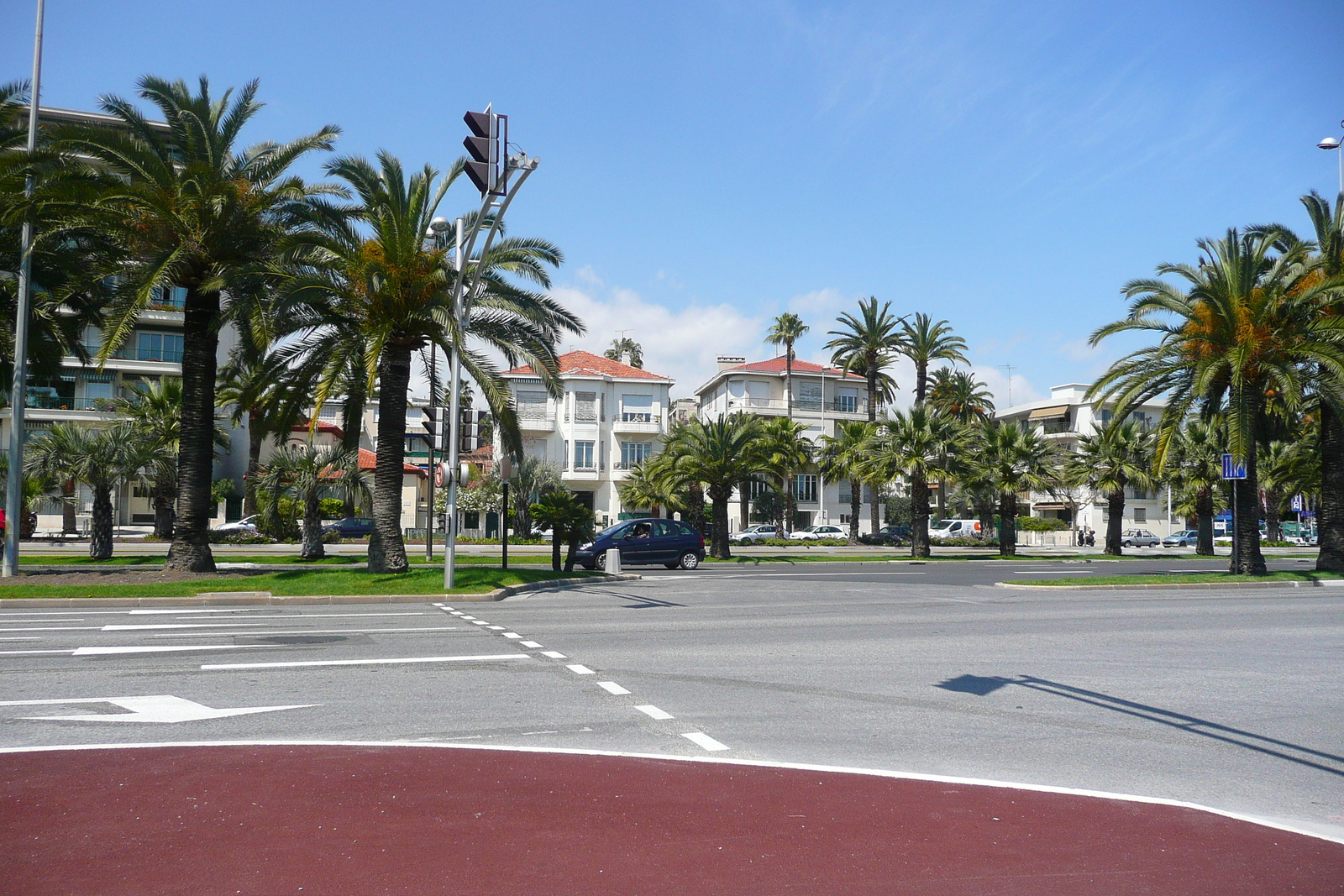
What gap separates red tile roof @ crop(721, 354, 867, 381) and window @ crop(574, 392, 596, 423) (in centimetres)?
1360

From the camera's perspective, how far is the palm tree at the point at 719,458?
38031 mm

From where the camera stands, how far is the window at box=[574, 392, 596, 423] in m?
63.7

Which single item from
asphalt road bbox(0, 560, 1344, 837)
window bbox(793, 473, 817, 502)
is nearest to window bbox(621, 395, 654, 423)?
window bbox(793, 473, 817, 502)

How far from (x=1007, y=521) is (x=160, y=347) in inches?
1824

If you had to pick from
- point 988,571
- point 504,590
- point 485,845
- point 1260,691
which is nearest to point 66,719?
point 485,845

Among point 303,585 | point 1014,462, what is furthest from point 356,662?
point 1014,462

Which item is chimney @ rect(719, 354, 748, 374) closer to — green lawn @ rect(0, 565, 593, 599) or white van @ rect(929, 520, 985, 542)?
white van @ rect(929, 520, 985, 542)

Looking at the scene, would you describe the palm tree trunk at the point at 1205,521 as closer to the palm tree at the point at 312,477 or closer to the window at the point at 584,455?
the window at the point at 584,455

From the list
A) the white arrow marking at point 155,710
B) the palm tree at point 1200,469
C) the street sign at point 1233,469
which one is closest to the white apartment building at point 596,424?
the palm tree at point 1200,469

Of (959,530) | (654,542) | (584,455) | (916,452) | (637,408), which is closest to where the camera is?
(654,542)

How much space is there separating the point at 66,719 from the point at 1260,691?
417 inches

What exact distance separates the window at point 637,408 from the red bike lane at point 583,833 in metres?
58.7

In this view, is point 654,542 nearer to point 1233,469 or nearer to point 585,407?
point 1233,469

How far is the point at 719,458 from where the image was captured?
3791 cm
